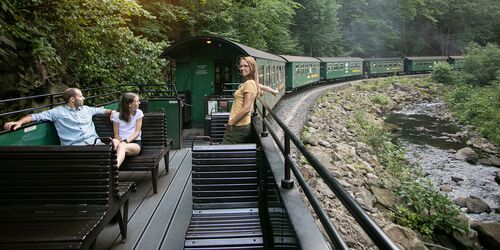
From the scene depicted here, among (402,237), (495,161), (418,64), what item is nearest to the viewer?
(402,237)

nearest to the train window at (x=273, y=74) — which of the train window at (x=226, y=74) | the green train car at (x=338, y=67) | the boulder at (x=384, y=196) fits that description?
the train window at (x=226, y=74)

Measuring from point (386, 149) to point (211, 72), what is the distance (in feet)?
27.3

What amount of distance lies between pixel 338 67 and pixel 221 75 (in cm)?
2403

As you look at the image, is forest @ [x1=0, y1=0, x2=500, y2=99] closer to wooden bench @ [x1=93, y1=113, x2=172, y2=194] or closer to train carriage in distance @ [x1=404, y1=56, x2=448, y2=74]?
wooden bench @ [x1=93, y1=113, x2=172, y2=194]

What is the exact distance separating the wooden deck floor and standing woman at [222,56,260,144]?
1123mm

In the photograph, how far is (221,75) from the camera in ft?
39.5

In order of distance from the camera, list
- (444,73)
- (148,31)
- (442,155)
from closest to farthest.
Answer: (148,31) → (442,155) → (444,73)

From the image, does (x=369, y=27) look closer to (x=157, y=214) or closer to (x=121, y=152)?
(x=121, y=152)

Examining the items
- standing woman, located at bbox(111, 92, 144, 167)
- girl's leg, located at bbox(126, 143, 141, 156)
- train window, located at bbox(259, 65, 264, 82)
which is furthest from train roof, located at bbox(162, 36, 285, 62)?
girl's leg, located at bbox(126, 143, 141, 156)

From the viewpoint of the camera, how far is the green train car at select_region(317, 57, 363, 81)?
3181cm

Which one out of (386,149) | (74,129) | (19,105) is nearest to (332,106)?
(386,149)

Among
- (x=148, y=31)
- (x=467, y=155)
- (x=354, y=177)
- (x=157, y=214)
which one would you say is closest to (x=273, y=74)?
(x=148, y=31)

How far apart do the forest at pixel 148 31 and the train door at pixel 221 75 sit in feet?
7.07

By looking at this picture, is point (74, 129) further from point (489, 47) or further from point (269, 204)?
point (489, 47)
